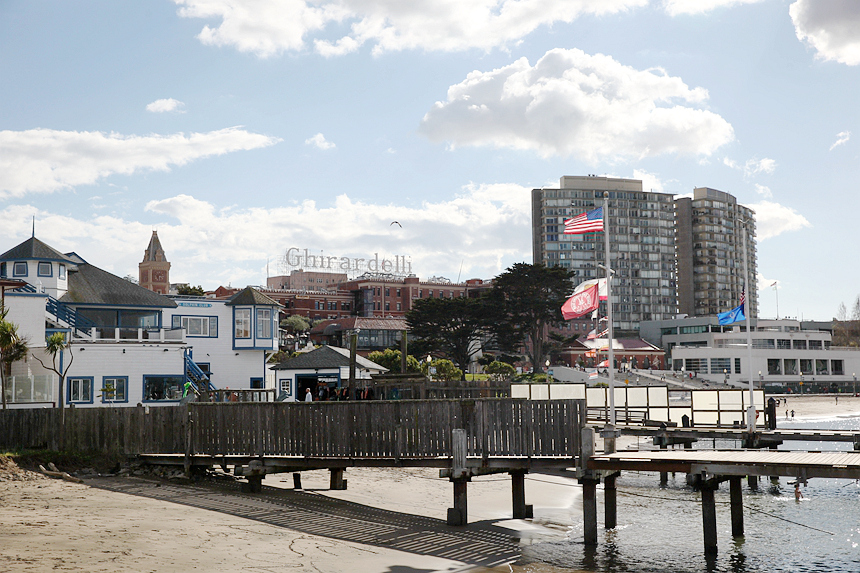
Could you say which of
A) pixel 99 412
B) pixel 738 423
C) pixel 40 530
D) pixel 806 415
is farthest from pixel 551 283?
pixel 40 530

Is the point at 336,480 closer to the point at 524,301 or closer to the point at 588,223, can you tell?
the point at 588,223

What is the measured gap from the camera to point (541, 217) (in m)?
195

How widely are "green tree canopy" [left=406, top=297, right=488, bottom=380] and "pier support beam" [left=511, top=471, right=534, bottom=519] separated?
72.9 metres

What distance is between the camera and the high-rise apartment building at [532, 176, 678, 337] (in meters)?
190

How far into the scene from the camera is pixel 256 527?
18.7m

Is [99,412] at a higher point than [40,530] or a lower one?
higher

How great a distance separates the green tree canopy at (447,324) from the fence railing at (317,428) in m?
71.5

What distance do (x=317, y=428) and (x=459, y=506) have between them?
4747 millimetres

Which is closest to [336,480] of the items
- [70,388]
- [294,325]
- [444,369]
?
[70,388]

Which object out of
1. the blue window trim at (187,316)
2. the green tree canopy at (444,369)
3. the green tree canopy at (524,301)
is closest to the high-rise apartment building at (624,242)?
the green tree canopy at (524,301)

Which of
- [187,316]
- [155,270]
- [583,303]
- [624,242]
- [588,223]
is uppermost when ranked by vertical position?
[624,242]

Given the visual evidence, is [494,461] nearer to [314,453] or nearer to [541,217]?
[314,453]

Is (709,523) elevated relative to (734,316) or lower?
lower

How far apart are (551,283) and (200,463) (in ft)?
261
